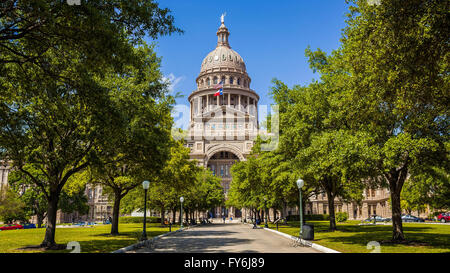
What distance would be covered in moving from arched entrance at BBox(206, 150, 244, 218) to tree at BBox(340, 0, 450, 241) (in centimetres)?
8377

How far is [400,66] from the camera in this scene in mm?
11094

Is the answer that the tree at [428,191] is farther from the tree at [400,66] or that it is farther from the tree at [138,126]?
the tree at [138,126]

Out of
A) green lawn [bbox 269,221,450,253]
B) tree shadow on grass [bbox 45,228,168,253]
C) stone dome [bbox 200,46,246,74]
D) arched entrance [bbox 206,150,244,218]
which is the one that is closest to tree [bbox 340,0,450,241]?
green lawn [bbox 269,221,450,253]

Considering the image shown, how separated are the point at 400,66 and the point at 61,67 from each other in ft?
40.3

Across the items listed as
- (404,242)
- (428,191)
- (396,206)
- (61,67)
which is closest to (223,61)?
(428,191)

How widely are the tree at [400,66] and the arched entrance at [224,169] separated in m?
83.8

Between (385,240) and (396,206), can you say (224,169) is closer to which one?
(385,240)

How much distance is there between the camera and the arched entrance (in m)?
102

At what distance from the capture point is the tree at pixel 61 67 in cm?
988

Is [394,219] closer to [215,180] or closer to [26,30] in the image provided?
[26,30]

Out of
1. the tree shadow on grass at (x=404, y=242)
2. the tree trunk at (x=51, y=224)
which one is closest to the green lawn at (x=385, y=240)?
the tree shadow on grass at (x=404, y=242)

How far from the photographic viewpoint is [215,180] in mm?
67500
